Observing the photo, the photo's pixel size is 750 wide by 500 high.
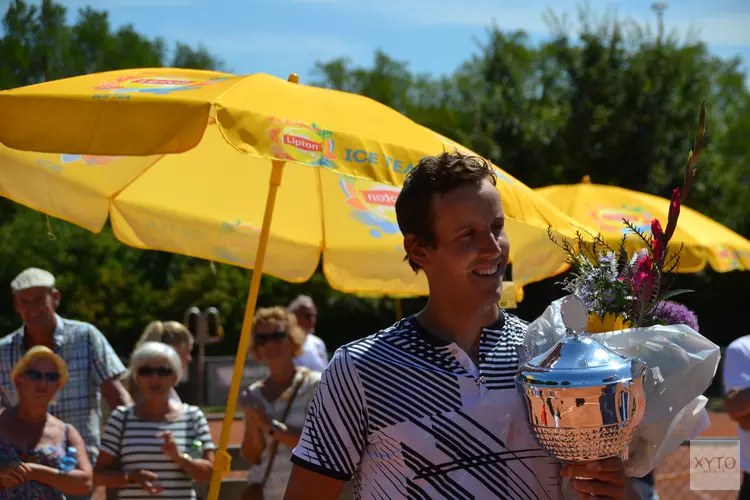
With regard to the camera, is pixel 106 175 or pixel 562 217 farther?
pixel 106 175

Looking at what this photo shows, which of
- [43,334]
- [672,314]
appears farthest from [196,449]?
[672,314]

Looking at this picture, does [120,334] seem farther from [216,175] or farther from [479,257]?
[479,257]

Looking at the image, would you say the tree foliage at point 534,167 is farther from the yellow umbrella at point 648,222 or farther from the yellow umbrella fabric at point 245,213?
the yellow umbrella fabric at point 245,213

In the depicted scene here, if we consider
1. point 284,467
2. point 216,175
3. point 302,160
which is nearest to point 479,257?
point 302,160

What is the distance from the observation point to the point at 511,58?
28.2m

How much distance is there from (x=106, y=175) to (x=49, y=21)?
3108 cm

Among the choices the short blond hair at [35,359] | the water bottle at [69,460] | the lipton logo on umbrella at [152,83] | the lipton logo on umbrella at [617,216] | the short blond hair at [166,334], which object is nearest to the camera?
the lipton logo on umbrella at [152,83]

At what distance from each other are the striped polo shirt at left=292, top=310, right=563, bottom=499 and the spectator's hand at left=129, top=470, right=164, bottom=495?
10.7ft

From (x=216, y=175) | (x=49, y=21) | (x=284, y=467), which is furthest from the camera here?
(x=49, y=21)

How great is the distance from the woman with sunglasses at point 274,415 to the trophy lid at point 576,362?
3.30 metres

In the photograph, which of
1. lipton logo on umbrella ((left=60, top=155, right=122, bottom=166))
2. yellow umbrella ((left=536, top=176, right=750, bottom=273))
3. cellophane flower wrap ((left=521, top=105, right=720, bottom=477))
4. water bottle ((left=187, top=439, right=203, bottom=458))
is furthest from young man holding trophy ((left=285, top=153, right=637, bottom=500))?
yellow umbrella ((left=536, top=176, right=750, bottom=273))

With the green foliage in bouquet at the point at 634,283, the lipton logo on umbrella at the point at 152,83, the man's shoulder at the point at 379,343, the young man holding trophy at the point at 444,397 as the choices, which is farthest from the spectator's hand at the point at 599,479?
the lipton logo on umbrella at the point at 152,83

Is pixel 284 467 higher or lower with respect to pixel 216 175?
lower

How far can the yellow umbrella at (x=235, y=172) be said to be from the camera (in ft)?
12.7
